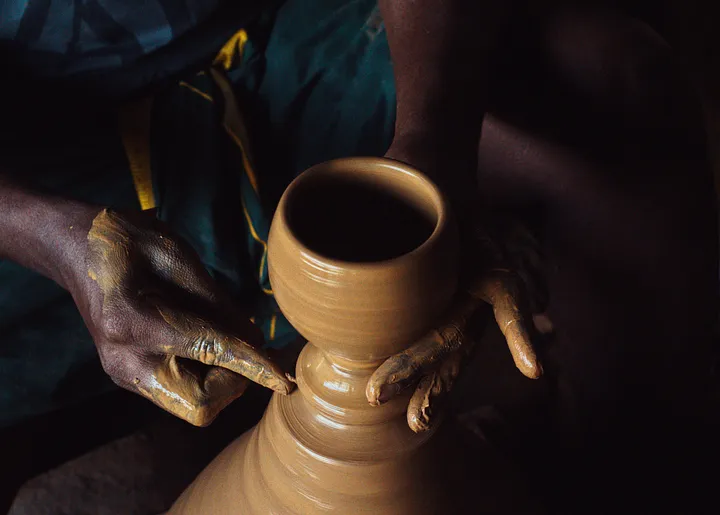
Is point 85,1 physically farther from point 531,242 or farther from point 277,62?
point 531,242

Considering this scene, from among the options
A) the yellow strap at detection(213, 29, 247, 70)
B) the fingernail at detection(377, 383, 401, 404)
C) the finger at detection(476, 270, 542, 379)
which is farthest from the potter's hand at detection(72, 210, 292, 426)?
the yellow strap at detection(213, 29, 247, 70)

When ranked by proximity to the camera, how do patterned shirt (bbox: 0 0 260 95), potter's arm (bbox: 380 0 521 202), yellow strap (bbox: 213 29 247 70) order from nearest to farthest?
1. potter's arm (bbox: 380 0 521 202)
2. patterned shirt (bbox: 0 0 260 95)
3. yellow strap (bbox: 213 29 247 70)

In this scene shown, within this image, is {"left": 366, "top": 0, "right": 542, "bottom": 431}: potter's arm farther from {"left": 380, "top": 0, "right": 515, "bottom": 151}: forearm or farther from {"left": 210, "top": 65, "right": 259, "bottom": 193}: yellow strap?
{"left": 210, "top": 65, "right": 259, "bottom": 193}: yellow strap

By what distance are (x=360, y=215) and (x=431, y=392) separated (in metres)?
0.20

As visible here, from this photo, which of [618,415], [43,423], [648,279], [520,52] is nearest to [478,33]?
[520,52]

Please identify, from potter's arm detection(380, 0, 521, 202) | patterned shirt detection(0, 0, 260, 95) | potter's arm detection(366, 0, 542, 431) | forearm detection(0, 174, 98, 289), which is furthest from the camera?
patterned shirt detection(0, 0, 260, 95)

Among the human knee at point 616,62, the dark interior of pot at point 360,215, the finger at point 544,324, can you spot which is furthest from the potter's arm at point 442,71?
the finger at point 544,324

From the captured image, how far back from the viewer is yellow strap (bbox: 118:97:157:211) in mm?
1352

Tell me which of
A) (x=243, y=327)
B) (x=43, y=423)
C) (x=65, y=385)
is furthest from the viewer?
(x=43, y=423)

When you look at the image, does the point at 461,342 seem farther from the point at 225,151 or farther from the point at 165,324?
the point at 225,151

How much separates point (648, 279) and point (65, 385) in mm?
1095

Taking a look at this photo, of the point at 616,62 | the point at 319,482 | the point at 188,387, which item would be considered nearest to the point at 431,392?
the point at 319,482

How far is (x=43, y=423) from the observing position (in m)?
1.82

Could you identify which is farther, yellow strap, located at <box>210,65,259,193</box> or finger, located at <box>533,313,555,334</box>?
finger, located at <box>533,313,555,334</box>
